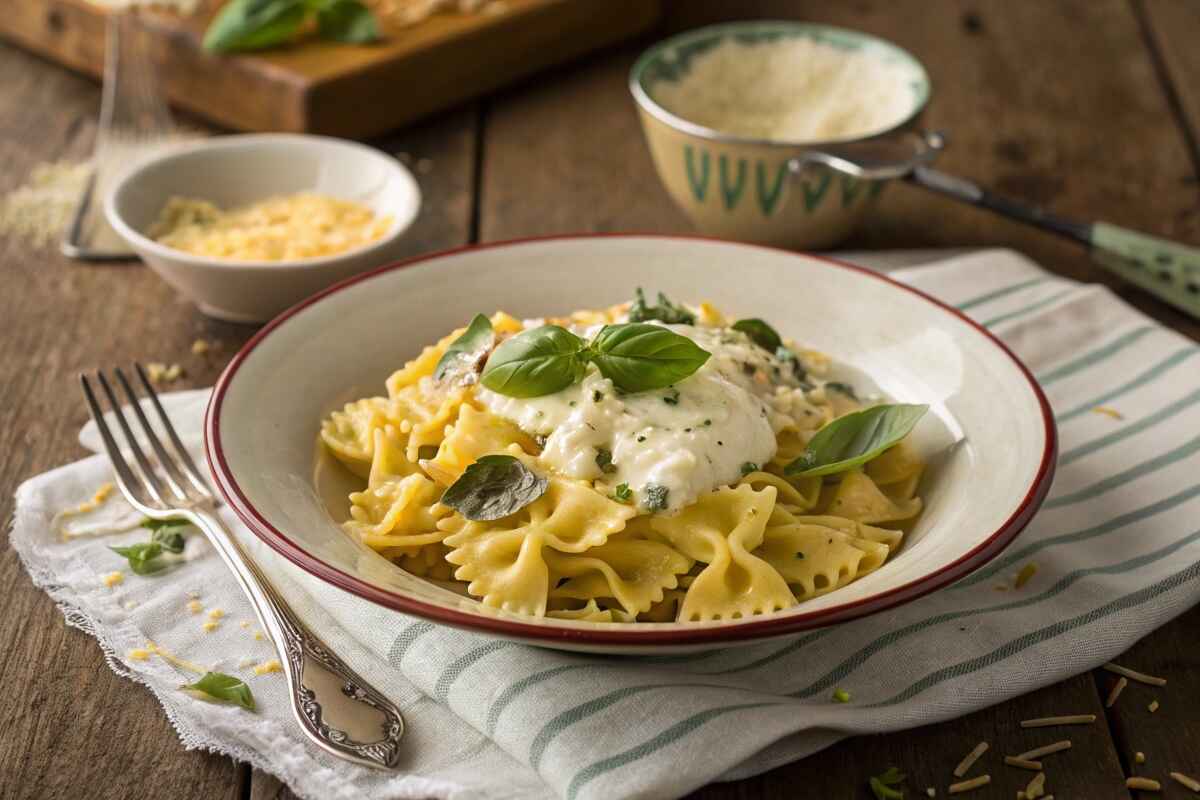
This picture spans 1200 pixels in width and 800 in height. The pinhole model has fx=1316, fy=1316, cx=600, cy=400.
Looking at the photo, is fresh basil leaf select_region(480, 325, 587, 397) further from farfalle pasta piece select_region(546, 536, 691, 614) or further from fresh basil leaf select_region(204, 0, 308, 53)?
fresh basil leaf select_region(204, 0, 308, 53)

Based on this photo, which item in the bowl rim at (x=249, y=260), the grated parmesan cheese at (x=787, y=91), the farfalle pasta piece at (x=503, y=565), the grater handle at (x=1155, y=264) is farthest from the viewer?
the grated parmesan cheese at (x=787, y=91)

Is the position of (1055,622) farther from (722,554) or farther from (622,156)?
(622,156)

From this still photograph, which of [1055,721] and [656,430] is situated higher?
[656,430]

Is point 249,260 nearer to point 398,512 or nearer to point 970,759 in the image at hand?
point 398,512

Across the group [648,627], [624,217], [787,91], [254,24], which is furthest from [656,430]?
[254,24]

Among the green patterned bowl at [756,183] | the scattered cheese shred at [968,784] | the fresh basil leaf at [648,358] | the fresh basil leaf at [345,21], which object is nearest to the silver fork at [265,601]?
the fresh basil leaf at [648,358]

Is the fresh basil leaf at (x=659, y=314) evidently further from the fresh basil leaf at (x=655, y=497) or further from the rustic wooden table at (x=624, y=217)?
the rustic wooden table at (x=624, y=217)
